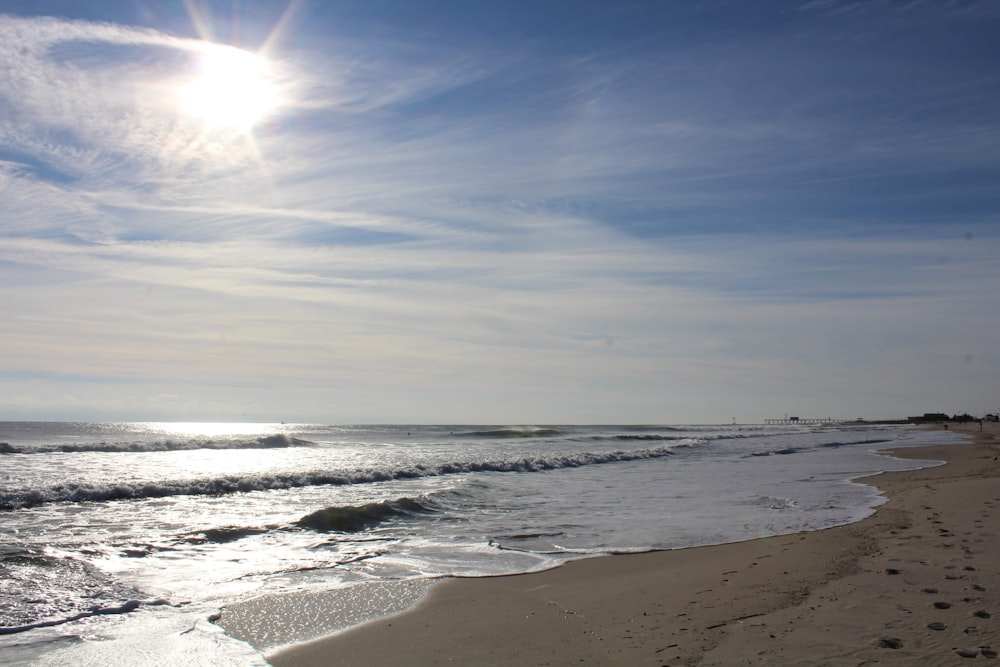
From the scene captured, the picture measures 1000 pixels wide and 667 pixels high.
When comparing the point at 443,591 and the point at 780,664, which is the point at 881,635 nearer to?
the point at 780,664

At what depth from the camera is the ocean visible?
21.1ft

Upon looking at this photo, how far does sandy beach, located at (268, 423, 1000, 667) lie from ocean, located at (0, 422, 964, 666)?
0.73 meters

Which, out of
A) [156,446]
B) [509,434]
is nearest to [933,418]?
[509,434]

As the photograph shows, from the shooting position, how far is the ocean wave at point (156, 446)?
34500 mm

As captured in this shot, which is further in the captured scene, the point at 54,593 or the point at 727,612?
the point at 54,593

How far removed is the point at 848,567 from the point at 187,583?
763cm

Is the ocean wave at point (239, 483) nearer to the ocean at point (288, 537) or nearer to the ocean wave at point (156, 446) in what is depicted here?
the ocean at point (288, 537)

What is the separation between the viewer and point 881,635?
4.99 metres

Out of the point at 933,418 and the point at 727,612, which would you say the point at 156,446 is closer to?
the point at 727,612

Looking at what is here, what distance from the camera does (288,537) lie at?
448 inches

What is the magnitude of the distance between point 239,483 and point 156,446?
2531 cm

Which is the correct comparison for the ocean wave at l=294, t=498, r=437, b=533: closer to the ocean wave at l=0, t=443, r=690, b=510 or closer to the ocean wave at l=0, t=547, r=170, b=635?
the ocean wave at l=0, t=547, r=170, b=635

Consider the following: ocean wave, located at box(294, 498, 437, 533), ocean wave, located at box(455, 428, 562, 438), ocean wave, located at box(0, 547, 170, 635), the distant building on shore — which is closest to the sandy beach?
Result: ocean wave, located at box(0, 547, 170, 635)

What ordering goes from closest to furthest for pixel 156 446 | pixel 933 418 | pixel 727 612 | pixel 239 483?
pixel 727 612 < pixel 239 483 < pixel 156 446 < pixel 933 418
